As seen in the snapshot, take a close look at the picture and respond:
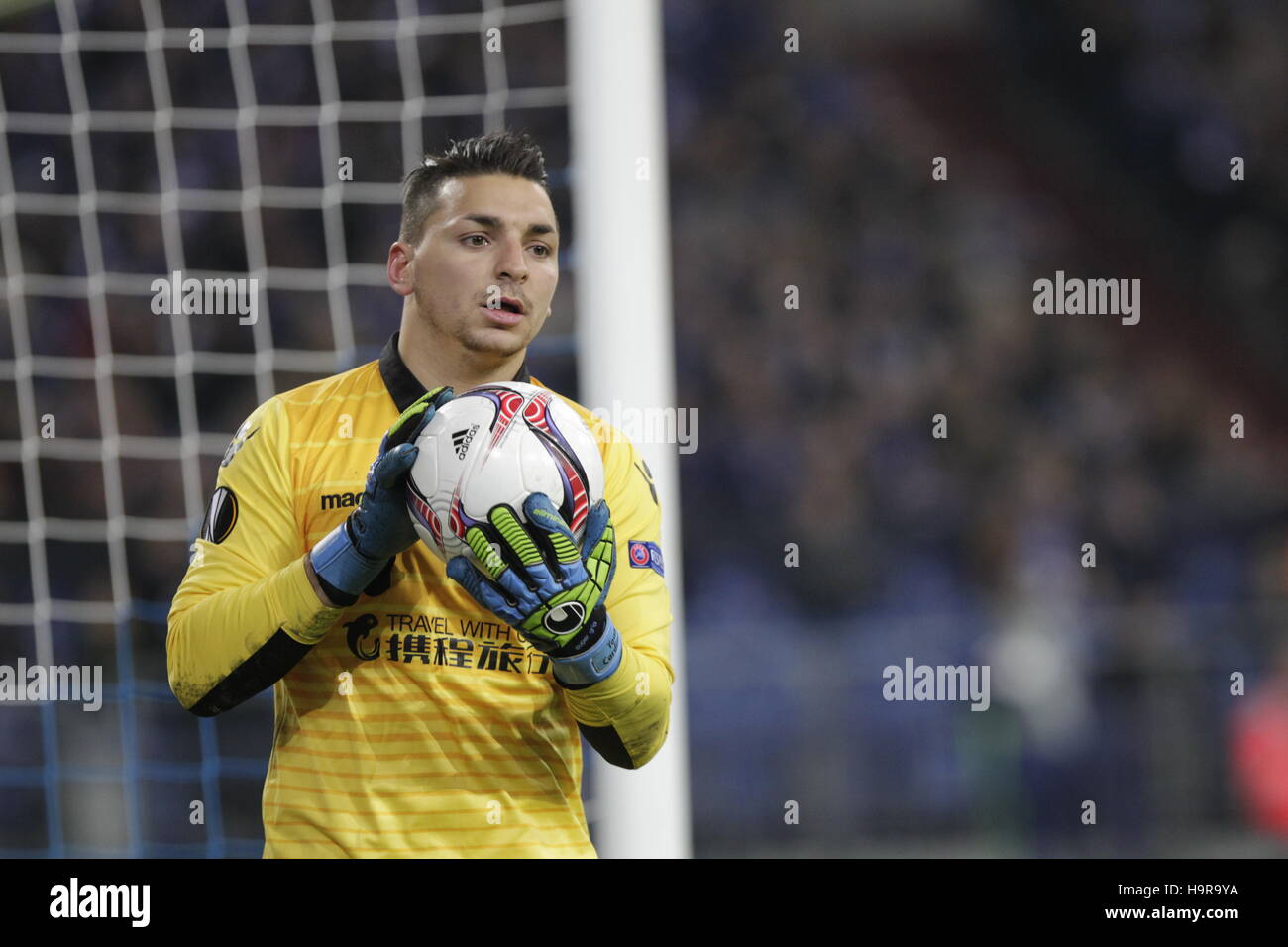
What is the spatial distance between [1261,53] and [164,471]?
22.3ft

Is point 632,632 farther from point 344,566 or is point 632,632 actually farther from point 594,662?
point 344,566

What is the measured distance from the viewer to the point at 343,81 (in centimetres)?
666

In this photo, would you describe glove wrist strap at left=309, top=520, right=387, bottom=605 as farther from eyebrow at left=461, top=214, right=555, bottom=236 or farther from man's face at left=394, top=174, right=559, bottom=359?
eyebrow at left=461, top=214, right=555, bottom=236

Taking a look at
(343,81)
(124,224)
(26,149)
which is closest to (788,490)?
(343,81)

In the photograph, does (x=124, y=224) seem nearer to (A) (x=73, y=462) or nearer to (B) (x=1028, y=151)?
(A) (x=73, y=462)

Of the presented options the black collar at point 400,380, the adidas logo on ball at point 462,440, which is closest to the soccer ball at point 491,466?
the adidas logo on ball at point 462,440

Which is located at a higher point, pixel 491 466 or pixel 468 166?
pixel 468 166

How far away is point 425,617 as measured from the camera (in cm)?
233

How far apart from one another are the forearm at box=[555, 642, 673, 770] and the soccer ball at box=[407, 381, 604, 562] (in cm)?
23

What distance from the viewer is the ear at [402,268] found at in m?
2.53

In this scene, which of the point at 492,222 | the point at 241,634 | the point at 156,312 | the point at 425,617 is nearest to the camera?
the point at 241,634

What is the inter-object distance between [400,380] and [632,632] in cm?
58
